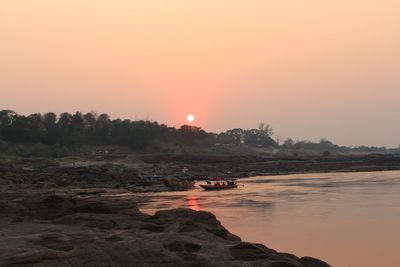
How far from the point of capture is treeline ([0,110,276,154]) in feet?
414

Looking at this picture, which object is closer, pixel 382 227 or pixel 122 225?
pixel 122 225

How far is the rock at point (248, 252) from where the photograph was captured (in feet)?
42.2

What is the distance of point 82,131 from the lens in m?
143

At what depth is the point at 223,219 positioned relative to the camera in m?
34.3

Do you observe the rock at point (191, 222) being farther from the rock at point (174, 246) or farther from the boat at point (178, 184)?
the boat at point (178, 184)

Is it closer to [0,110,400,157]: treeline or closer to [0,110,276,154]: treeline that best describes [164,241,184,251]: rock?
[0,110,400,157]: treeline

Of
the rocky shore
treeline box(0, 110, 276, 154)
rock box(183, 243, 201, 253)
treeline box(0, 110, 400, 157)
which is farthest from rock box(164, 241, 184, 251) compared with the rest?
treeline box(0, 110, 276, 154)

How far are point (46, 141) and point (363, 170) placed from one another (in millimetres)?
79362

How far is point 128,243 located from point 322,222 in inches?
888

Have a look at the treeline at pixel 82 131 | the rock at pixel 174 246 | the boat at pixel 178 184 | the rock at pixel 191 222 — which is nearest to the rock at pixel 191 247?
the rock at pixel 174 246

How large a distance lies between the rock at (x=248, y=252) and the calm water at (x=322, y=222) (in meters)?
8.76

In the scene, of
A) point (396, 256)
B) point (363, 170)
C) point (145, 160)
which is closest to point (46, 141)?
point (145, 160)

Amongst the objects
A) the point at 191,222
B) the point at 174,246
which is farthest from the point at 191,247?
the point at 191,222

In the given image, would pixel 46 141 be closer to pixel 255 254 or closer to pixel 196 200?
pixel 196 200
